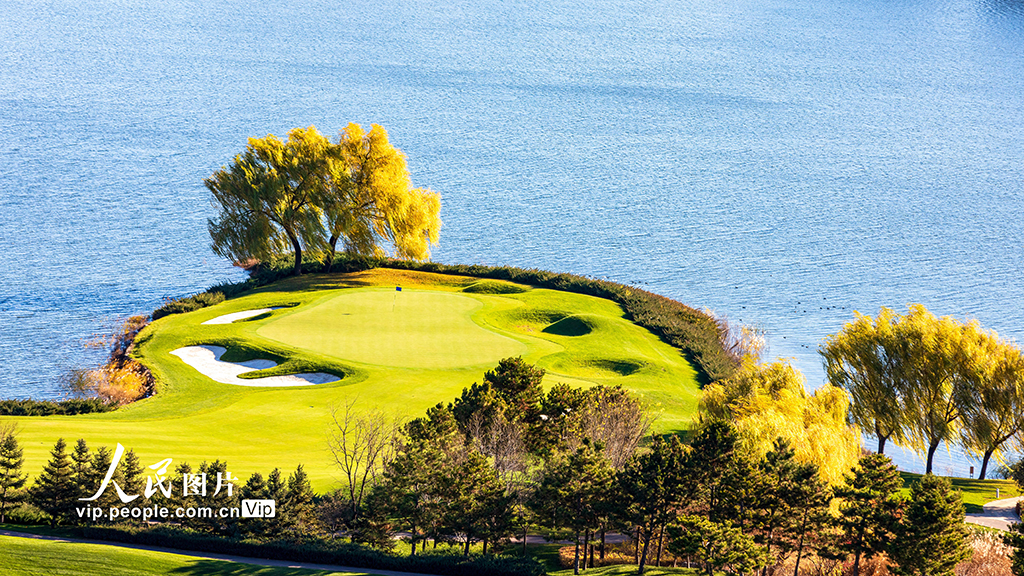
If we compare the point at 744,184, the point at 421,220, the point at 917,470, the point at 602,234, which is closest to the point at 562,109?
the point at 744,184

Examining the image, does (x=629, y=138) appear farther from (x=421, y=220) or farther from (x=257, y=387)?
(x=257, y=387)

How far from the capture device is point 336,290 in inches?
2608

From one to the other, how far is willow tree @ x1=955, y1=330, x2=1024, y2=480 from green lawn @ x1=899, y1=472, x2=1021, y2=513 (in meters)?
1.63

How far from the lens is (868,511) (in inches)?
1176

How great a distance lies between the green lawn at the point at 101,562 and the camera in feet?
93.7

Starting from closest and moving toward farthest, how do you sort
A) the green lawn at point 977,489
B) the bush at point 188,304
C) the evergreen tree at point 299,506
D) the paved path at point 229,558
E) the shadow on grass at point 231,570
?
the shadow on grass at point 231,570, the paved path at point 229,558, the evergreen tree at point 299,506, the green lawn at point 977,489, the bush at point 188,304

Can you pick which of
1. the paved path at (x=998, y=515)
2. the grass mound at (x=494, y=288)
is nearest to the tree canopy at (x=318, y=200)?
the grass mound at (x=494, y=288)

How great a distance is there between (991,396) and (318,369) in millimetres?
34082

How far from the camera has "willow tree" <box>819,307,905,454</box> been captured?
4828 cm

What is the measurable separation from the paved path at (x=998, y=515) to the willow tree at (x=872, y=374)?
7.10 meters

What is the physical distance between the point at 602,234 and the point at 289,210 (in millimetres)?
34279

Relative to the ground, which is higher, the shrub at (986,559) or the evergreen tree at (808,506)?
the evergreen tree at (808,506)

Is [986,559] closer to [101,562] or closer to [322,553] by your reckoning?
[322,553]

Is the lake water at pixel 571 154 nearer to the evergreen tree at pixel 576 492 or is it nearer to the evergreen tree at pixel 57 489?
the evergreen tree at pixel 57 489
